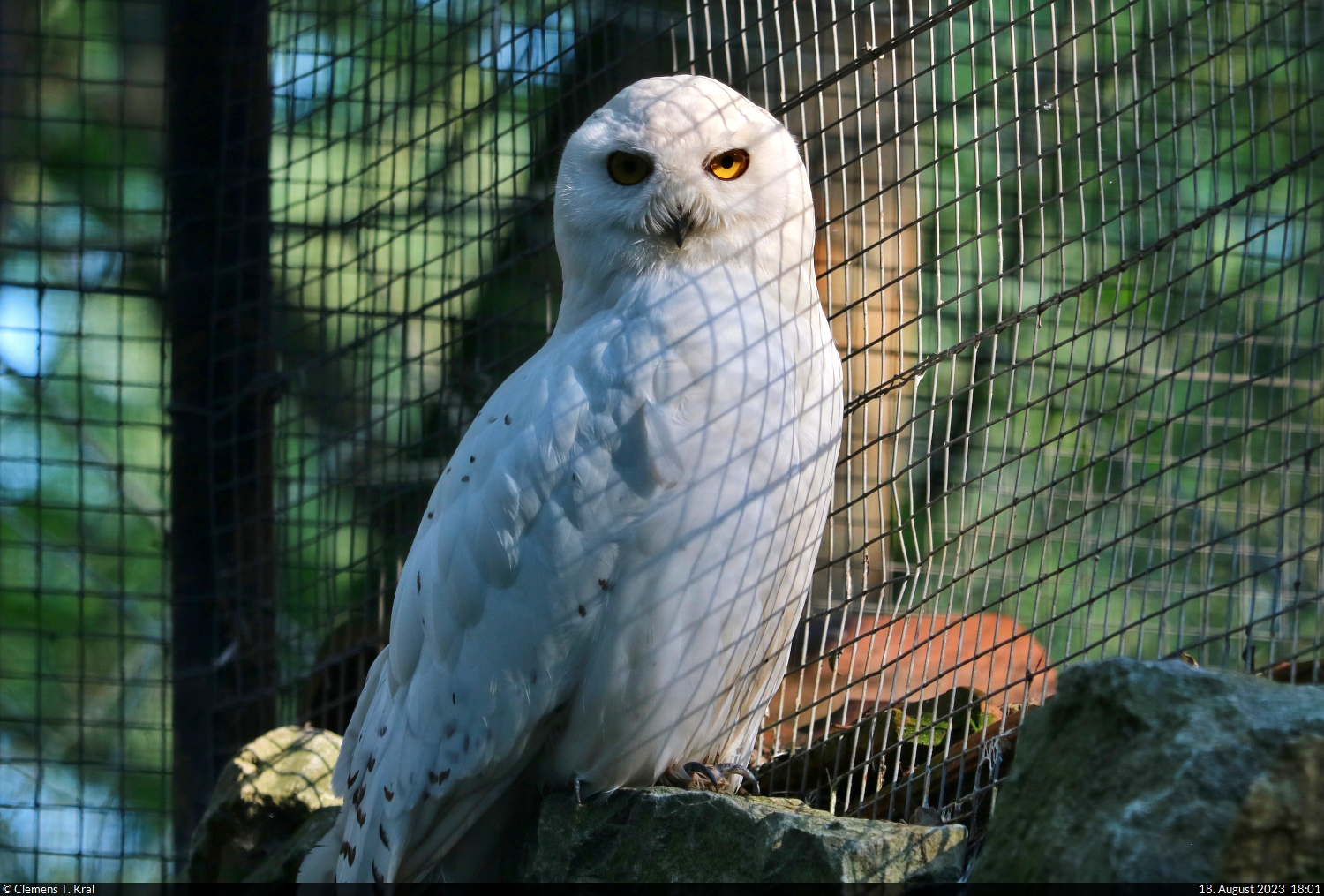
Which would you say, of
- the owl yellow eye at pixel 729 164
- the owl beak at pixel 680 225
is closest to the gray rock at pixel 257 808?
the owl beak at pixel 680 225

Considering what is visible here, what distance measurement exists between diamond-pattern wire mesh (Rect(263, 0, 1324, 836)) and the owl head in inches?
5.6

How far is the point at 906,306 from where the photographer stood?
150 inches

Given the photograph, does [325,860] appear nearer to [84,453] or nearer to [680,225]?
[680,225]

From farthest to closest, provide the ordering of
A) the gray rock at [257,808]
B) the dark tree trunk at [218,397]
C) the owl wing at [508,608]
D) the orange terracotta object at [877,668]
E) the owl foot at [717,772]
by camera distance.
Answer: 1. the dark tree trunk at [218,397]
2. the gray rock at [257,808]
3. the orange terracotta object at [877,668]
4. the owl foot at [717,772]
5. the owl wing at [508,608]

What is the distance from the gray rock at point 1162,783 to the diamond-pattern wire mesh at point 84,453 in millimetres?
2813

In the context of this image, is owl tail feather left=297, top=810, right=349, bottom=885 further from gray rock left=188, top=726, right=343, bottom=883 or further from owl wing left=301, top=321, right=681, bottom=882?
gray rock left=188, top=726, right=343, bottom=883

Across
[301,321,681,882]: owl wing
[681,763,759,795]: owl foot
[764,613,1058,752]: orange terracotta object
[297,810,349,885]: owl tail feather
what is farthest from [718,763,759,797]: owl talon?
[297,810,349,885]: owl tail feather

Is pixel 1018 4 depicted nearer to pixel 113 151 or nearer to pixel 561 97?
pixel 561 97

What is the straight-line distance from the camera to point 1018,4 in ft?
8.98

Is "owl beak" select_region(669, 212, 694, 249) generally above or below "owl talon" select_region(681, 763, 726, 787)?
above

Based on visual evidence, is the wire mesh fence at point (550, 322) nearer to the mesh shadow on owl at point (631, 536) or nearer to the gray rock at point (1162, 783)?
the mesh shadow on owl at point (631, 536)

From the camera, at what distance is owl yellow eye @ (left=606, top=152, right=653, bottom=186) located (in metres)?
2.22

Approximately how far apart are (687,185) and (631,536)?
688mm

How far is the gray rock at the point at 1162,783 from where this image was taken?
114cm
